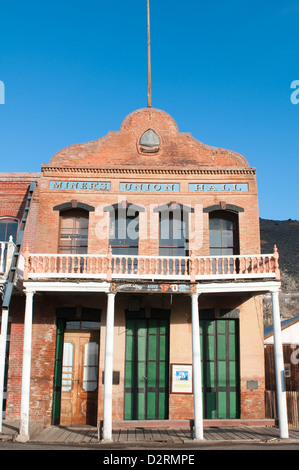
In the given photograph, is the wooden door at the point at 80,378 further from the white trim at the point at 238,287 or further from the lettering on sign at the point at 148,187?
the lettering on sign at the point at 148,187

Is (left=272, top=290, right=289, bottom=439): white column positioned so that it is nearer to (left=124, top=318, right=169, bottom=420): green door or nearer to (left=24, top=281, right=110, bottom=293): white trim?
(left=124, top=318, right=169, bottom=420): green door

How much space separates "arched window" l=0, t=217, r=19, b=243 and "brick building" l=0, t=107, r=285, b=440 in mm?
51

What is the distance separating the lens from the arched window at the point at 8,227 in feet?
53.5

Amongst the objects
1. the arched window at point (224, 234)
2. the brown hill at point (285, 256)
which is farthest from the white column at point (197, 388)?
the brown hill at point (285, 256)

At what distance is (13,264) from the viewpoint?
13273 mm

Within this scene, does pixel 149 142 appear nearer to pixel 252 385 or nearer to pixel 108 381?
pixel 108 381

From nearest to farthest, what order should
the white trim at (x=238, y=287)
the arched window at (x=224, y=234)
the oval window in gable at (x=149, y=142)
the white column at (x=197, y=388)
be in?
the white column at (x=197, y=388) < the white trim at (x=238, y=287) < the arched window at (x=224, y=234) < the oval window in gable at (x=149, y=142)

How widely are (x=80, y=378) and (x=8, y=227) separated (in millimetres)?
6000

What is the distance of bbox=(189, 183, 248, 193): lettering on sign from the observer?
16469 millimetres

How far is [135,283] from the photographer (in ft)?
43.2

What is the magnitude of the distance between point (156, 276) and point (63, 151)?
669cm

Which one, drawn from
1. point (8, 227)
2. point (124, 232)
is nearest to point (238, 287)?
point (124, 232)

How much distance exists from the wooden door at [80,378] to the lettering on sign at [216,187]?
6296 mm

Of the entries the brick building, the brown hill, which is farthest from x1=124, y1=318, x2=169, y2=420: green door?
the brown hill
